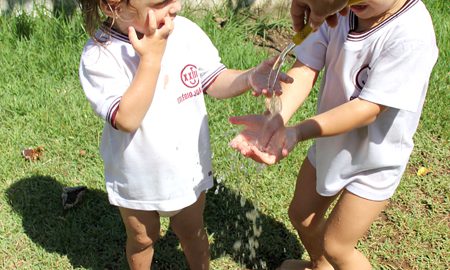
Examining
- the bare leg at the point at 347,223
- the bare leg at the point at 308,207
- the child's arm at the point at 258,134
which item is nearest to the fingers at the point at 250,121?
the child's arm at the point at 258,134

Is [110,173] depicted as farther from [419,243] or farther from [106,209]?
[419,243]

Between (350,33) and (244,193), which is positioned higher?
(350,33)

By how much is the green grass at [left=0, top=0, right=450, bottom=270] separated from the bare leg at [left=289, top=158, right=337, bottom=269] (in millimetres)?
Answer: 381

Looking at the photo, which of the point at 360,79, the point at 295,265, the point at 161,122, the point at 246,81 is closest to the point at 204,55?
the point at 246,81

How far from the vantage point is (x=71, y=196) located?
3.16 metres

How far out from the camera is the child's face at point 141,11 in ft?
6.54

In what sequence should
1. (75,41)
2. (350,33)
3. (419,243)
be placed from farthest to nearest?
1. (75,41)
2. (419,243)
3. (350,33)

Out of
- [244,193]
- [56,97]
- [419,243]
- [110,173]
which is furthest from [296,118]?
[110,173]

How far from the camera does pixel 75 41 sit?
4.15 metres

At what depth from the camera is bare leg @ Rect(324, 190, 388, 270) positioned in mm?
2262

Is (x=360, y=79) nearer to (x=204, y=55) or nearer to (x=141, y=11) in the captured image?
(x=204, y=55)

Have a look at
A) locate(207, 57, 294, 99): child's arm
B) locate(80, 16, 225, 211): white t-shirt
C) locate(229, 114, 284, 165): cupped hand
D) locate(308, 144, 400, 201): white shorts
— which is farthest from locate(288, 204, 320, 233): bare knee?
locate(229, 114, 284, 165): cupped hand

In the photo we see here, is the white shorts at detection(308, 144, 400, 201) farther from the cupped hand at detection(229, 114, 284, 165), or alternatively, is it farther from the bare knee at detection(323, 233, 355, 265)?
the cupped hand at detection(229, 114, 284, 165)

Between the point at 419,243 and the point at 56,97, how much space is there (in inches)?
87.2
